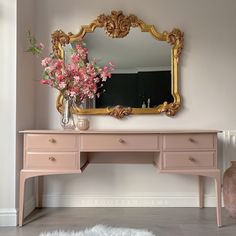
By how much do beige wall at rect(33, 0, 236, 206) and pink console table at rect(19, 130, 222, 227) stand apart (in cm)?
55

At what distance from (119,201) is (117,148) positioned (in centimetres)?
81

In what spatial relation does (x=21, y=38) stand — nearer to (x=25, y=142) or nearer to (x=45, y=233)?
(x=25, y=142)

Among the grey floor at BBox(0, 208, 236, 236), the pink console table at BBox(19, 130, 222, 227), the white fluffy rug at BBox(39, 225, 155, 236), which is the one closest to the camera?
the white fluffy rug at BBox(39, 225, 155, 236)

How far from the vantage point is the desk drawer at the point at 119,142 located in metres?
2.37

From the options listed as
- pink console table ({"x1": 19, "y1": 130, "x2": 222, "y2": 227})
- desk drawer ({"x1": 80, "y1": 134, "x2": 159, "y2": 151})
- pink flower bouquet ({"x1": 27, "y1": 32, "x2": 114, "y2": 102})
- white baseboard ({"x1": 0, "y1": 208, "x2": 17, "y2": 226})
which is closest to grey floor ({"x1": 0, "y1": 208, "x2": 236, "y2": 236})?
white baseboard ({"x1": 0, "y1": 208, "x2": 17, "y2": 226})

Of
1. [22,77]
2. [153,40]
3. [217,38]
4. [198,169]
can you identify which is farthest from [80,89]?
[217,38]

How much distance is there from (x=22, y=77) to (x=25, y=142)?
59 cm

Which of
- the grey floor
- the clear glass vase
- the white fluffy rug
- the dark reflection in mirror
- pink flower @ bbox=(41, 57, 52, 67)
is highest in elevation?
pink flower @ bbox=(41, 57, 52, 67)

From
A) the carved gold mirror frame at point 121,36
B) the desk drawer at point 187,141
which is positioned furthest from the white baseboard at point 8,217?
the desk drawer at point 187,141

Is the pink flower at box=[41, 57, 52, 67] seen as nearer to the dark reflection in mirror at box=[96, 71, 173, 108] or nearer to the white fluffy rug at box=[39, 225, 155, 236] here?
the dark reflection in mirror at box=[96, 71, 173, 108]

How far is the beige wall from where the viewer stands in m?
2.93

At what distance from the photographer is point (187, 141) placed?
238 centimetres

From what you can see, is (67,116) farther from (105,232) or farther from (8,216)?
(105,232)

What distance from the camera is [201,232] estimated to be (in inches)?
87.0
